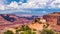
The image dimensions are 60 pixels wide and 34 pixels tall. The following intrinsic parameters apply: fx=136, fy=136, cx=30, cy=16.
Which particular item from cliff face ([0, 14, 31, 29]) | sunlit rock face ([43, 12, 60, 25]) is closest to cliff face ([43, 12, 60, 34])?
sunlit rock face ([43, 12, 60, 25])

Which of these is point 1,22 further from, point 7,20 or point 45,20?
point 45,20

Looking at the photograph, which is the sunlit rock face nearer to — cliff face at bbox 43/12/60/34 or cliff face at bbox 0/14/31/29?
cliff face at bbox 43/12/60/34

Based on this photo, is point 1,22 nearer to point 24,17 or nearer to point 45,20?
point 24,17

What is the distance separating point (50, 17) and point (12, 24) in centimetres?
54

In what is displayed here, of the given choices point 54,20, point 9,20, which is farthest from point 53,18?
point 9,20

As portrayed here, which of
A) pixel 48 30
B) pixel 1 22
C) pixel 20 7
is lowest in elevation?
pixel 48 30

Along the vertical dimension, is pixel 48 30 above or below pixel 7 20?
below

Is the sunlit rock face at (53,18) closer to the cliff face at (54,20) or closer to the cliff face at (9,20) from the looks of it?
the cliff face at (54,20)

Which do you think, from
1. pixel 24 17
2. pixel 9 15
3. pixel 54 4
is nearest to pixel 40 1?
pixel 54 4

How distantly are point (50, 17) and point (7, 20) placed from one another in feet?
1.99

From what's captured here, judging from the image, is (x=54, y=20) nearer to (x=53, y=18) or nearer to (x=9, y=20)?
(x=53, y=18)

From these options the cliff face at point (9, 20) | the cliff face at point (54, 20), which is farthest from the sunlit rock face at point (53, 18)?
the cliff face at point (9, 20)

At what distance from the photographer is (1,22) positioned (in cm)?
192

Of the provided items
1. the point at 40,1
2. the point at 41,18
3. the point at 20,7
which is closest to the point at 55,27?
the point at 41,18
